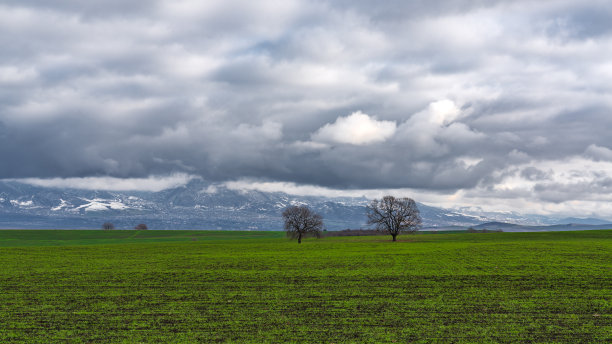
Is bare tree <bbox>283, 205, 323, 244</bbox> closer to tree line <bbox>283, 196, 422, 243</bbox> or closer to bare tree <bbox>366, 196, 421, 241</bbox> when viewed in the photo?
tree line <bbox>283, 196, 422, 243</bbox>

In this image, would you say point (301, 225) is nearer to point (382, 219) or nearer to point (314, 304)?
point (382, 219)

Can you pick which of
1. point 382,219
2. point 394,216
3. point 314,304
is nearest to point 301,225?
point 382,219

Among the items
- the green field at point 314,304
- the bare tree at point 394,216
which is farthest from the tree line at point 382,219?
the green field at point 314,304

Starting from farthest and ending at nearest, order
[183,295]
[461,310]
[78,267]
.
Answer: [78,267]
[183,295]
[461,310]

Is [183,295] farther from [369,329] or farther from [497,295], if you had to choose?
[497,295]

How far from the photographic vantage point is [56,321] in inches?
1034

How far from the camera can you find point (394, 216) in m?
124

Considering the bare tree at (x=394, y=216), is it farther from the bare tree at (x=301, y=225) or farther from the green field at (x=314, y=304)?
the green field at (x=314, y=304)

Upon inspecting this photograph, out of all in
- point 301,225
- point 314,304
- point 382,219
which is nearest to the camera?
point 314,304

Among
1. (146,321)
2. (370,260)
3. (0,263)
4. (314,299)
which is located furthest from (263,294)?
(0,263)

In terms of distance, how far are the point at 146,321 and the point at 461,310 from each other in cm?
1889

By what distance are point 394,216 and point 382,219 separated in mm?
3475

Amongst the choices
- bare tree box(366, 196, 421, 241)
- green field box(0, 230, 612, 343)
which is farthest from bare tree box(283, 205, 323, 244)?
green field box(0, 230, 612, 343)

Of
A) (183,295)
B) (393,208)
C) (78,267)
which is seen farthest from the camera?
(393,208)
